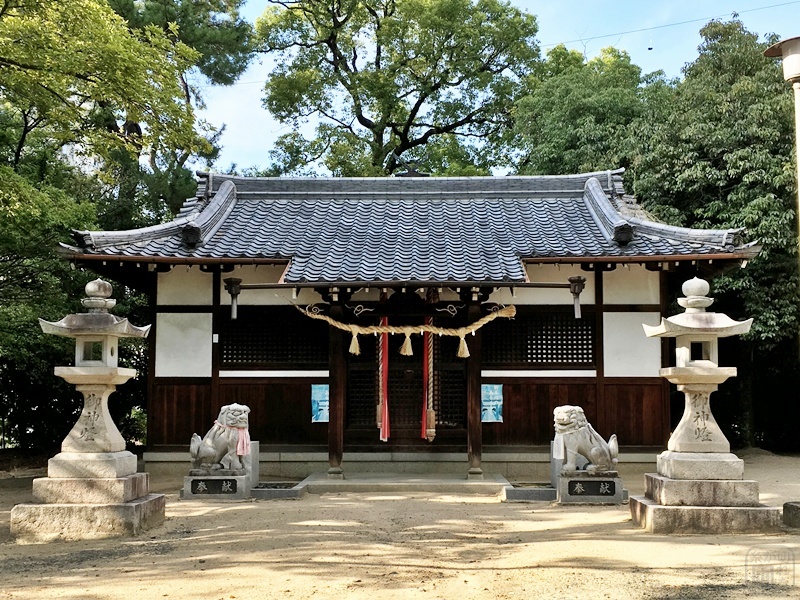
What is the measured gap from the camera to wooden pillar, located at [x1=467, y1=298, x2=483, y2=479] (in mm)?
12640

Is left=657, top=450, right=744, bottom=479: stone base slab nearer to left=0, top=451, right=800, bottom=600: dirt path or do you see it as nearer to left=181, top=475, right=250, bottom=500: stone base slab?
left=0, top=451, right=800, bottom=600: dirt path

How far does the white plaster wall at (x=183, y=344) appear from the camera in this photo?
45.2ft

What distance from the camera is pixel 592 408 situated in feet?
44.5

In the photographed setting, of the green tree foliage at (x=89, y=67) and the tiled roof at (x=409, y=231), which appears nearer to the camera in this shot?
the green tree foliage at (x=89, y=67)

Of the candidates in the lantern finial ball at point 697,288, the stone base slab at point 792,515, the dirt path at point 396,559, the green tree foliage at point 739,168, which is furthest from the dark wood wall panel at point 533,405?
the green tree foliage at point 739,168

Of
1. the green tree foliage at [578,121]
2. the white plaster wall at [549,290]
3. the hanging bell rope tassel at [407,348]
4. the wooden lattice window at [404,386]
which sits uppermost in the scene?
the green tree foliage at [578,121]

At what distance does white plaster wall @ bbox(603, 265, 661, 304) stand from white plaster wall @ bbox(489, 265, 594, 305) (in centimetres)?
32

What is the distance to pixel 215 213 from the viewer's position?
15023 millimetres

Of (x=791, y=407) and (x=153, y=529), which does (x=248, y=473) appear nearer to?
(x=153, y=529)

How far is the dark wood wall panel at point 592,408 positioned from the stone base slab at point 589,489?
2.96 meters

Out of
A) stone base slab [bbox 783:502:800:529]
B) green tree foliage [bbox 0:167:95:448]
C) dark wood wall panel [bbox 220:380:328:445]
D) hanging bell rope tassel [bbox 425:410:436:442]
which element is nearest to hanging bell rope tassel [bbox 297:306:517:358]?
hanging bell rope tassel [bbox 425:410:436:442]

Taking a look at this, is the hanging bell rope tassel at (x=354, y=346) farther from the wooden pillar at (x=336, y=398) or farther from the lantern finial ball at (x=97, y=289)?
the lantern finial ball at (x=97, y=289)

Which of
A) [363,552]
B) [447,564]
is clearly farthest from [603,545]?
[363,552]

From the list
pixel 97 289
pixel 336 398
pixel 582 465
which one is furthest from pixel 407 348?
pixel 97 289
